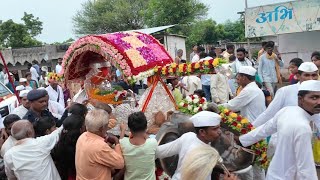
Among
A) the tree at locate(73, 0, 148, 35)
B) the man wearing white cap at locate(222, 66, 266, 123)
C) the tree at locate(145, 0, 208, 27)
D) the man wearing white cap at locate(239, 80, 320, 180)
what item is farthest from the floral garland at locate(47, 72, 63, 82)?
the tree at locate(73, 0, 148, 35)

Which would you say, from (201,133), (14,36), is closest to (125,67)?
(201,133)

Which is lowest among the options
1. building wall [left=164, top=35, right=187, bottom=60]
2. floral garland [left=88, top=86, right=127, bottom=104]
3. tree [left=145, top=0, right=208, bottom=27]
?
floral garland [left=88, top=86, right=127, bottom=104]

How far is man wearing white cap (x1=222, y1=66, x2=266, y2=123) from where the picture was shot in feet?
19.9

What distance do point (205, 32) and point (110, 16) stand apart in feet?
40.4

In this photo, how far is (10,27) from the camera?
129 ft

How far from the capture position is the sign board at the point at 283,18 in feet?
52.3

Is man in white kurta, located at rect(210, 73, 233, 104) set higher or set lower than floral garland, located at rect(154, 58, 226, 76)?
lower

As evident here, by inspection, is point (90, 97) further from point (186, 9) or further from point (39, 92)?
point (186, 9)

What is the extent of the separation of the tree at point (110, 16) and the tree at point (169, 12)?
17.3 ft

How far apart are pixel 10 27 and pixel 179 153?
127ft

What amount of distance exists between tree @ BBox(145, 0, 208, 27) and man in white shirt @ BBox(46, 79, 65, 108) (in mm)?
30619

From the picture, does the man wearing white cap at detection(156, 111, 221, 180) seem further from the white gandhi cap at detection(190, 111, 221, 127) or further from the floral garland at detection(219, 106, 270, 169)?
the floral garland at detection(219, 106, 270, 169)

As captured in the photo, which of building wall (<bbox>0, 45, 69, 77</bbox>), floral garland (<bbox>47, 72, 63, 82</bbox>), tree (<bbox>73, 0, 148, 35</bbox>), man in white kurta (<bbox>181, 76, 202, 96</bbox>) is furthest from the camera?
tree (<bbox>73, 0, 148, 35</bbox>)

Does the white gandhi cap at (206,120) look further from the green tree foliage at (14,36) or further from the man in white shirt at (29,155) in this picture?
the green tree foliage at (14,36)
